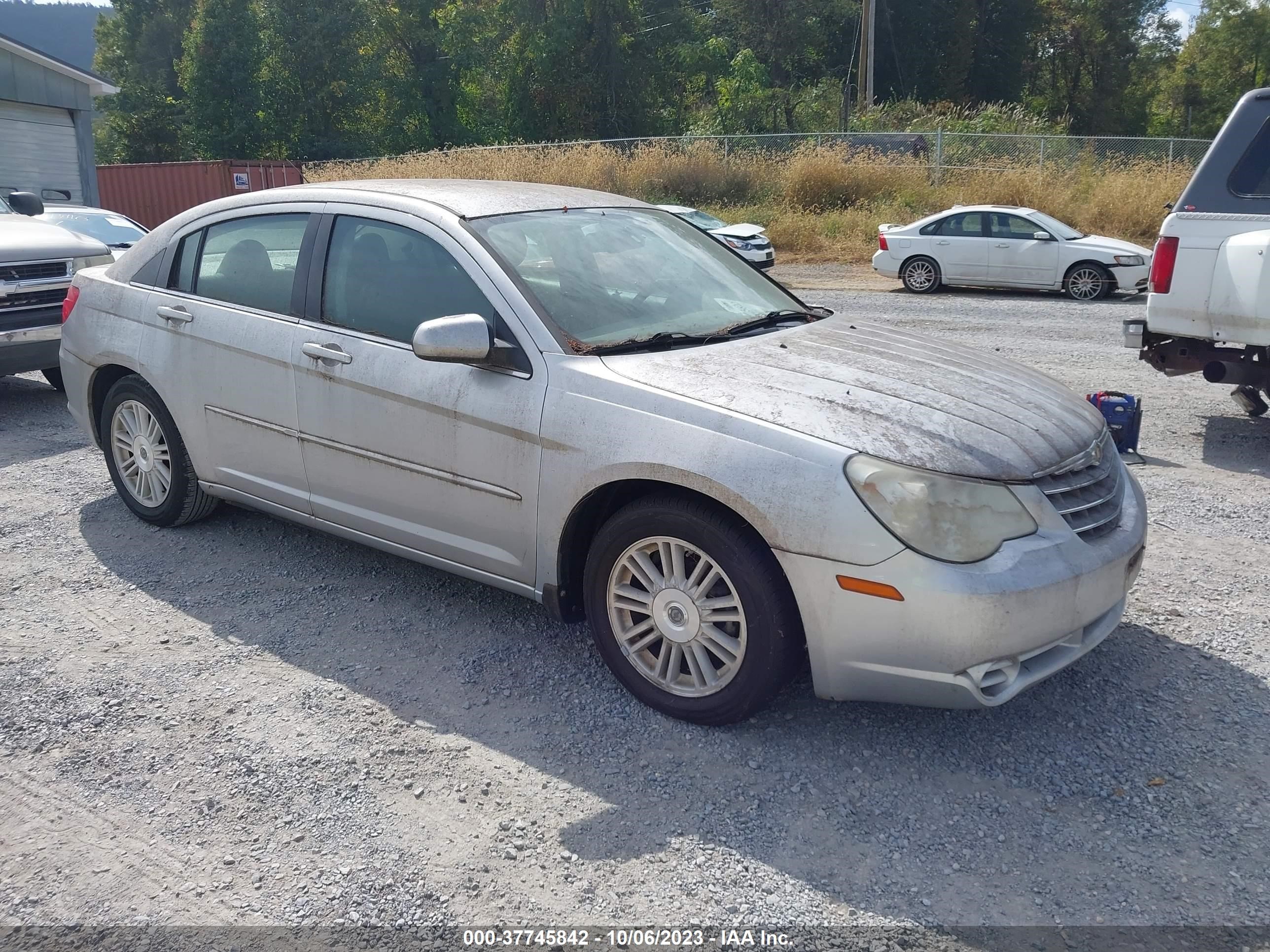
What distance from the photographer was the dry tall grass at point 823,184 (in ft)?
75.1

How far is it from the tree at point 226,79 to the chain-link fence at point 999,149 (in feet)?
98.7

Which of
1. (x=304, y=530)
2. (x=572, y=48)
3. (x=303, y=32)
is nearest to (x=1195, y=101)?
(x=572, y=48)

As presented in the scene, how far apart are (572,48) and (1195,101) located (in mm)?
35934

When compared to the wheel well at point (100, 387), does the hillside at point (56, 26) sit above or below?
above

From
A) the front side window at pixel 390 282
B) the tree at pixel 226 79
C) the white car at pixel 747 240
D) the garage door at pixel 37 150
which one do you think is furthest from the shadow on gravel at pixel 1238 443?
the tree at pixel 226 79

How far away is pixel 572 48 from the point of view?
44250 millimetres

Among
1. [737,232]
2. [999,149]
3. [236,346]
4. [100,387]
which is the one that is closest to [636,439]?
[236,346]

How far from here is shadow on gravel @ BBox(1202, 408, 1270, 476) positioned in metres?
6.67

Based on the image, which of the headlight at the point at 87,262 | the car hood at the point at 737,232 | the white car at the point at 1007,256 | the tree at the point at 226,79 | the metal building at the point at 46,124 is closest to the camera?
the headlight at the point at 87,262

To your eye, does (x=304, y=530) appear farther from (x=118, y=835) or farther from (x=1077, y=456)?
(x=1077, y=456)

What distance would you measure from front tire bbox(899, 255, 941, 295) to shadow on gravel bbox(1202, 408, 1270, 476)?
10316 mm

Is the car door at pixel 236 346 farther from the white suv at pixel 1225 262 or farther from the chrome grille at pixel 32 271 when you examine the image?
the white suv at pixel 1225 262

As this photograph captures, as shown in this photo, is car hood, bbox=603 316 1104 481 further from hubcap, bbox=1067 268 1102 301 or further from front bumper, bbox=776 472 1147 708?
hubcap, bbox=1067 268 1102 301

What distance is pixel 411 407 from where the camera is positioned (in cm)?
407
